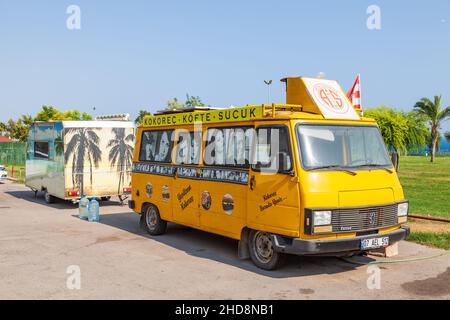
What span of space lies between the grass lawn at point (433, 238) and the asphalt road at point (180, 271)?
28 cm

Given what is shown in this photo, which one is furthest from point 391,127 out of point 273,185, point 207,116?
point 273,185

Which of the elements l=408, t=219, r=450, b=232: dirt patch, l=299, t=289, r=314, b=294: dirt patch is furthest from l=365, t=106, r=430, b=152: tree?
l=299, t=289, r=314, b=294: dirt patch

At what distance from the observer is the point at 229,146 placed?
8.77 meters

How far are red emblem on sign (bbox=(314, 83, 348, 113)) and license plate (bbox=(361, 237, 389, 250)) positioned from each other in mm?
2122

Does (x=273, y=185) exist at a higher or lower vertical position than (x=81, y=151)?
lower

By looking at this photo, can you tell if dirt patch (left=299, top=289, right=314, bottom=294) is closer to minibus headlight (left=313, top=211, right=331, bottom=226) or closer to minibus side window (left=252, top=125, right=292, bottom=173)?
minibus headlight (left=313, top=211, right=331, bottom=226)

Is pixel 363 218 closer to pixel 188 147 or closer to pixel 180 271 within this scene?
pixel 180 271

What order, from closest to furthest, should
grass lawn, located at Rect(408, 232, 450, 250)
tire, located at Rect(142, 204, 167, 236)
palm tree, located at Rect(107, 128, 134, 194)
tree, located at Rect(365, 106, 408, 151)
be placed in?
grass lawn, located at Rect(408, 232, 450, 250)
tire, located at Rect(142, 204, 167, 236)
palm tree, located at Rect(107, 128, 134, 194)
tree, located at Rect(365, 106, 408, 151)

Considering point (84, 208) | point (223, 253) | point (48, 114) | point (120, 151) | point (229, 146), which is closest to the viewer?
point (229, 146)

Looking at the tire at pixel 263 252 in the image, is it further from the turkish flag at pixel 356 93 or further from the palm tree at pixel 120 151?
the palm tree at pixel 120 151

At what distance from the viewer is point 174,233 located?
37.4 feet

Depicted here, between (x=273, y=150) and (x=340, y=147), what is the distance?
1043mm

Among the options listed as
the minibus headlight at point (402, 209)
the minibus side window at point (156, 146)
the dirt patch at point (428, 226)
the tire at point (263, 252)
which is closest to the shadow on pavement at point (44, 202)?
the minibus side window at point (156, 146)

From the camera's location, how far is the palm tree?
55.0ft
